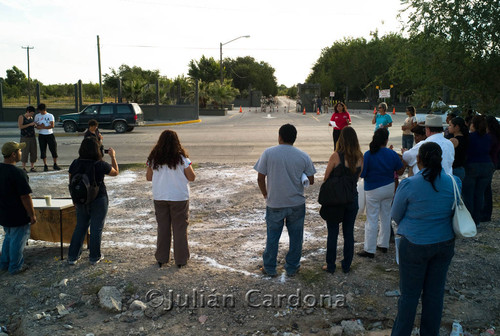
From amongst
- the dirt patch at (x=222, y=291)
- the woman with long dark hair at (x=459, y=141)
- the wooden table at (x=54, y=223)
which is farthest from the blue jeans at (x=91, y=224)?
the woman with long dark hair at (x=459, y=141)

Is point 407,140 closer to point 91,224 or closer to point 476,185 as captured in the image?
point 476,185

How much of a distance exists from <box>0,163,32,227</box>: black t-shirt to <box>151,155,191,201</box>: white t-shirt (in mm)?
1497

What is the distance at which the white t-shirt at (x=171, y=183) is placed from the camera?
5.47 m

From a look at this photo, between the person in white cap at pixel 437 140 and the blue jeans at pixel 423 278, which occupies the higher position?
the person in white cap at pixel 437 140

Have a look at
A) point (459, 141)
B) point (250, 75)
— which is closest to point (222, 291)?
point (459, 141)

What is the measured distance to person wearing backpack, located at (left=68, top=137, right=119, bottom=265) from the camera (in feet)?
17.9

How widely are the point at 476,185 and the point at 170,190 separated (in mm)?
4970

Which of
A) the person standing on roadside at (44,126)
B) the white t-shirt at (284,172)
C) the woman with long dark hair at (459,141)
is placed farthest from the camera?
the person standing on roadside at (44,126)

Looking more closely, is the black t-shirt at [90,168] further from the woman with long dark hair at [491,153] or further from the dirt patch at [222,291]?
the woman with long dark hair at [491,153]

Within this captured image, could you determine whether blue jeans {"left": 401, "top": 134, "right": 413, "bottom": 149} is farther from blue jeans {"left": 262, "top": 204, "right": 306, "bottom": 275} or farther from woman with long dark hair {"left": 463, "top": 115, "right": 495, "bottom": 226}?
blue jeans {"left": 262, "top": 204, "right": 306, "bottom": 275}

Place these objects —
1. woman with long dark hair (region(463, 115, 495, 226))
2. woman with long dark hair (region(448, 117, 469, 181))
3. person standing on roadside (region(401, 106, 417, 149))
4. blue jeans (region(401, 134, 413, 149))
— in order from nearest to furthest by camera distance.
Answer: woman with long dark hair (region(448, 117, 469, 181))
woman with long dark hair (region(463, 115, 495, 226))
person standing on roadside (region(401, 106, 417, 149))
blue jeans (region(401, 134, 413, 149))

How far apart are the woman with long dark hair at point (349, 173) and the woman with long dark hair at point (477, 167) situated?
2882 millimetres

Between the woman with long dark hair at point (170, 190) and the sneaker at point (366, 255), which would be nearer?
the woman with long dark hair at point (170, 190)

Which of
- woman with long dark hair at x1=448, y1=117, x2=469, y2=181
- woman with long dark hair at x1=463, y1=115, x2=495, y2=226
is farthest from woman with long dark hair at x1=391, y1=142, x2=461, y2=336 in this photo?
woman with long dark hair at x1=463, y1=115, x2=495, y2=226
